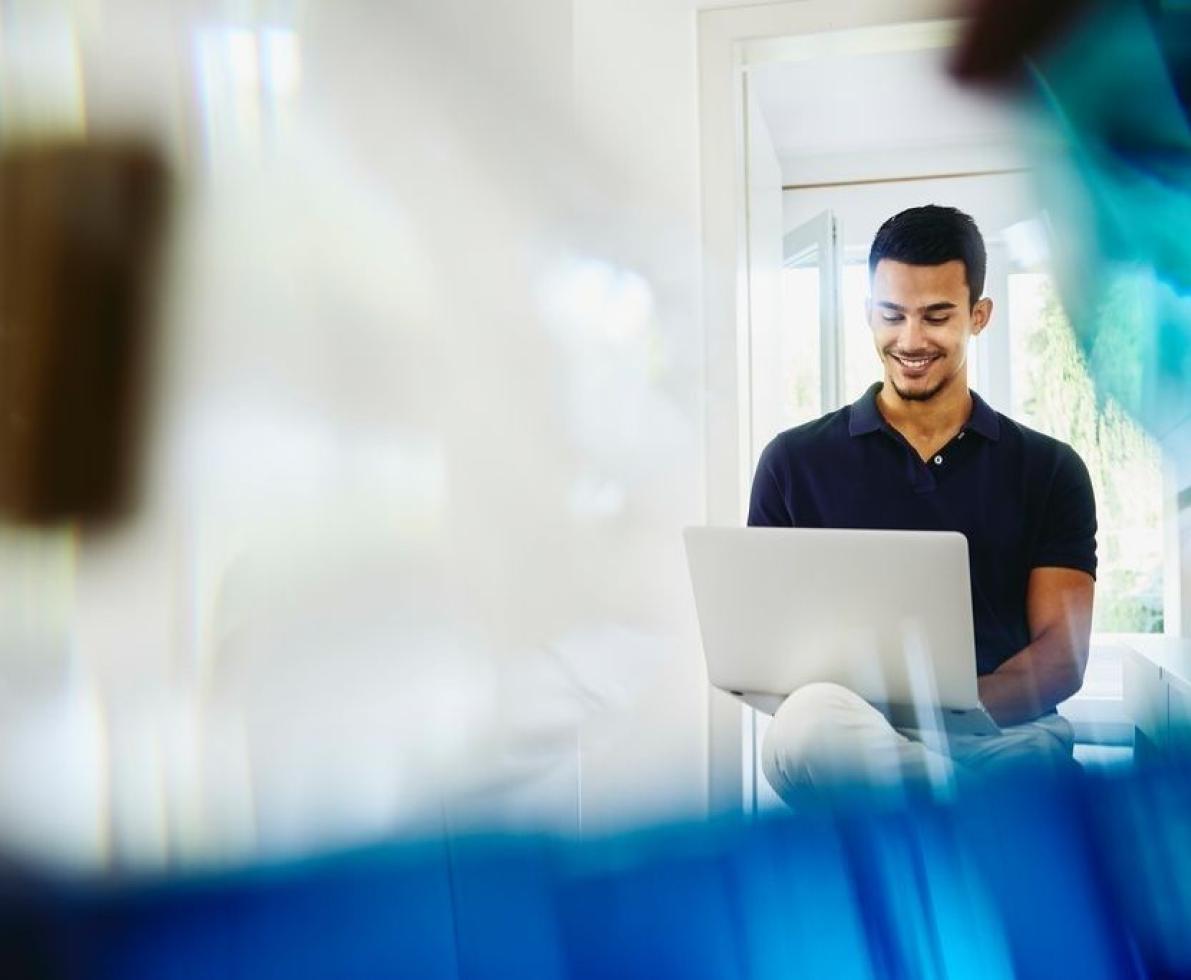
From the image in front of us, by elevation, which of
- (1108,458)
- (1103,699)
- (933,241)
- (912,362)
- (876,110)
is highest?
(876,110)

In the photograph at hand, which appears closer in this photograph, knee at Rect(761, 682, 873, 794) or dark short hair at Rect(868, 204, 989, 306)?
knee at Rect(761, 682, 873, 794)

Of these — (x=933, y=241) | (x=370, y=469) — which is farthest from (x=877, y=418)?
(x=370, y=469)

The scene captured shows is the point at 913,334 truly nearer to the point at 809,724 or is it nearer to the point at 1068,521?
the point at 1068,521

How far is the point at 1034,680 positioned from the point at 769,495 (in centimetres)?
33

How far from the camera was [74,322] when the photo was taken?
2.30 feet

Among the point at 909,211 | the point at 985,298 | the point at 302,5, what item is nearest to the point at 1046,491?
the point at 985,298

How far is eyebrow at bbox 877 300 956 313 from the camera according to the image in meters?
1.01

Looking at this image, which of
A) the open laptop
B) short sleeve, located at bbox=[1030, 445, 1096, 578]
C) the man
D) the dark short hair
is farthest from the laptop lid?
the dark short hair

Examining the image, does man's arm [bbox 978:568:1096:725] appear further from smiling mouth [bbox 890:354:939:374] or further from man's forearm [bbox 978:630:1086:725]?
smiling mouth [bbox 890:354:939:374]

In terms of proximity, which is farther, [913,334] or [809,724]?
[913,334]

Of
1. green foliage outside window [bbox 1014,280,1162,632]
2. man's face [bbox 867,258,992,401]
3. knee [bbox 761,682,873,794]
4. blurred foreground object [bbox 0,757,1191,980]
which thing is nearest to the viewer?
blurred foreground object [bbox 0,757,1191,980]

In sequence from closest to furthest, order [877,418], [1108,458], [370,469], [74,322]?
[74,322]
[370,469]
[1108,458]
[877,418]

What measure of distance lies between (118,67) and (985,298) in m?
0.82

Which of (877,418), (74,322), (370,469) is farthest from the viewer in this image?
(877,418)
